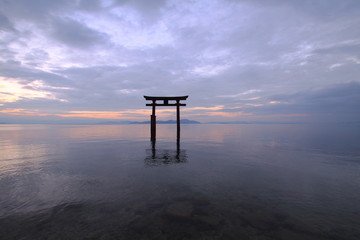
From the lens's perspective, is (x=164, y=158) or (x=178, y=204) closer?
(x=178, y=204)

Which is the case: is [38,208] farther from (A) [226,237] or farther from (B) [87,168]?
(A) [226,237]

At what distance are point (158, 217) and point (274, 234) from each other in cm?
288

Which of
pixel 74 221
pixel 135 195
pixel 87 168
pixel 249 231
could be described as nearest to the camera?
pixel 249 231

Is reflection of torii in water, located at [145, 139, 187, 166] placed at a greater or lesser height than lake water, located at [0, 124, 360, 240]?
lesser

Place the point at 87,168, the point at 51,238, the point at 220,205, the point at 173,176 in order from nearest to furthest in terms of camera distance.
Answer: the point at 51,238 < the point at 220,205 < the point at 173,176 < the point at 87,168

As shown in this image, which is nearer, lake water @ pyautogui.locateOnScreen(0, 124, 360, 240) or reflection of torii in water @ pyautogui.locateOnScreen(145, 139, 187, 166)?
lake water @ pyautogui.locateOnScreen(0, 124, 360, 240)

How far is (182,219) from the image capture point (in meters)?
4.36

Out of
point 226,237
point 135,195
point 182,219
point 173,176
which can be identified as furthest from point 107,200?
point 226,237

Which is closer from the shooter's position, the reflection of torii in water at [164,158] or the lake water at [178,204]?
the lake water at [178,204]

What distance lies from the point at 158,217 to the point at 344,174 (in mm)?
10028

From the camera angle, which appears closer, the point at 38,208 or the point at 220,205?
the point at 38,208

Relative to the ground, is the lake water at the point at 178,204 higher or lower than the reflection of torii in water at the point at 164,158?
higher

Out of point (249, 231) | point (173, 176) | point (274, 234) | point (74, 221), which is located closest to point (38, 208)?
point (74, 221)

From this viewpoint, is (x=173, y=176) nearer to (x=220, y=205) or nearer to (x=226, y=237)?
(x=220, y=205)
